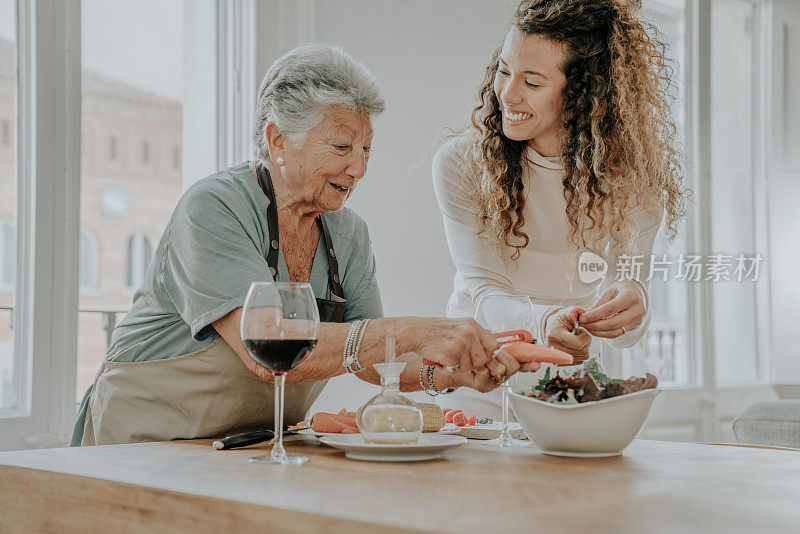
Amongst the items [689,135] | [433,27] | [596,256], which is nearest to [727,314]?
[689,135]

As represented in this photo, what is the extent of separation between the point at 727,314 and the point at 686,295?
528 millimetres

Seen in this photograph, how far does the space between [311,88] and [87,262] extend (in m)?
1.52

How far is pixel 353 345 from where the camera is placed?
4.76ft

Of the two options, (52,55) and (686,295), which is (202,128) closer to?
(52,55)

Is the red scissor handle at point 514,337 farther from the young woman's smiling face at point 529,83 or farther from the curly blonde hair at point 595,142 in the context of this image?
the young woman's smiling face at point 529,83

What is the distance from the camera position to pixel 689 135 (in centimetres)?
502

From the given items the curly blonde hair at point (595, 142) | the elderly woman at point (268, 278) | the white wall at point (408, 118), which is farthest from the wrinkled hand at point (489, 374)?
the white wall at point (408, 118)

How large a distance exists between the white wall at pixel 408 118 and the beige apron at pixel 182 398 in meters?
1.71

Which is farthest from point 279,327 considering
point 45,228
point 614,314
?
point 45,228

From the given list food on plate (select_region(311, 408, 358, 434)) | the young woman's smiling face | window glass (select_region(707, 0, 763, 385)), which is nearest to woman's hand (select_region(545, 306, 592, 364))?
food on plate (select_region(311, 408, 358, 434))

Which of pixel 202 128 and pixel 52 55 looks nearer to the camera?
pixel 52 55

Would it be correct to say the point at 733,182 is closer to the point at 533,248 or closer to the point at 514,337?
the point at 533,248

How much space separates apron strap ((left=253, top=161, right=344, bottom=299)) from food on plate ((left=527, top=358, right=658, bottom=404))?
66cm

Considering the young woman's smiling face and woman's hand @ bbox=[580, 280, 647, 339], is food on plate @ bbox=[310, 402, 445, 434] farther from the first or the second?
the young woman's smiling face
